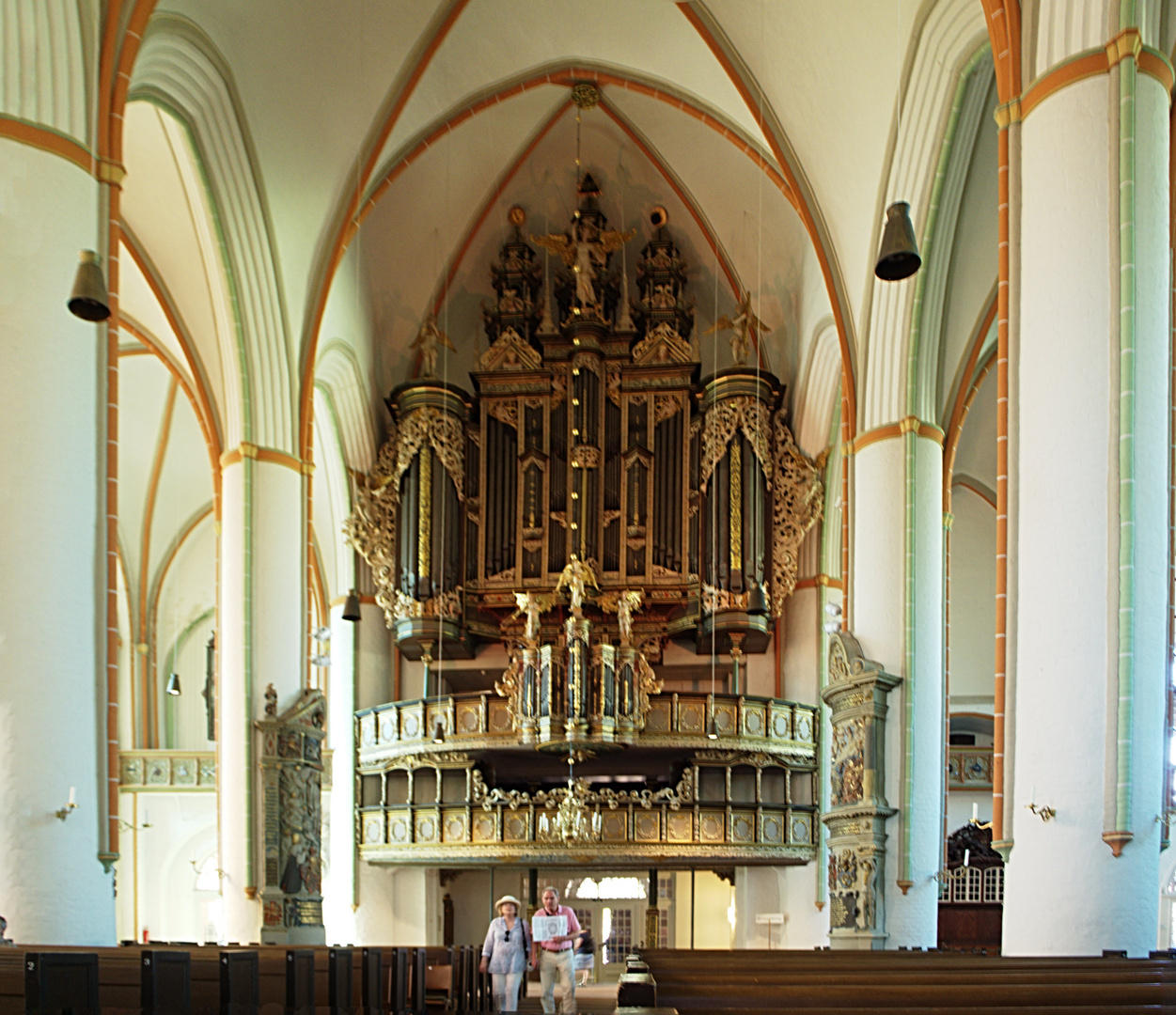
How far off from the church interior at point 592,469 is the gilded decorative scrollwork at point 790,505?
10cm

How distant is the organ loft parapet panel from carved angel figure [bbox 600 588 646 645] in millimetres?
44

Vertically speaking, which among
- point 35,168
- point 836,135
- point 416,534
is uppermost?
point 836,135

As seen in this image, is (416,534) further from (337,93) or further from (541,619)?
(337,93)

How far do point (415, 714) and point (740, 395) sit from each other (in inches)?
285

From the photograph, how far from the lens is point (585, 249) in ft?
75.6

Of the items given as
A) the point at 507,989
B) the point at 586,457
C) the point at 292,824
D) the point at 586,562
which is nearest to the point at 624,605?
the point at 586,562

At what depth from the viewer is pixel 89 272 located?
9742 mm

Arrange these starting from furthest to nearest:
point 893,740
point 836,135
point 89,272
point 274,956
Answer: point 836,135, point 893,740, point 89,272, point 274,956

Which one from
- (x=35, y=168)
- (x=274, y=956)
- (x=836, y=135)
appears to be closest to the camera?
(x=274, y=956)

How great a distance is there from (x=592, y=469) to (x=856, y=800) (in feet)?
27.1

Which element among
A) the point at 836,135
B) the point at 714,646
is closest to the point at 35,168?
the point at 836,135

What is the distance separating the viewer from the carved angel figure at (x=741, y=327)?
2238 centimetres

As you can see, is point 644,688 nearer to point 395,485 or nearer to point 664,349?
point 395,485

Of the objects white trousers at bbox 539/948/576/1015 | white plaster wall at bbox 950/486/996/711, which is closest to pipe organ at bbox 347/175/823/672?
white plaster wall at bbox 950/486/996/711
